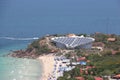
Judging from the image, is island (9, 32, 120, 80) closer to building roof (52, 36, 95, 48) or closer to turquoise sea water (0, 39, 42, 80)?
building roof (52, 36, 95, 48)

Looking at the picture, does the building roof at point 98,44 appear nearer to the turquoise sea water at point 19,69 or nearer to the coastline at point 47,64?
the coastline at point 47,64

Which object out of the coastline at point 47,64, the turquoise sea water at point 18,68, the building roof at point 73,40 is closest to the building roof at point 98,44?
the building roof at point 73,40

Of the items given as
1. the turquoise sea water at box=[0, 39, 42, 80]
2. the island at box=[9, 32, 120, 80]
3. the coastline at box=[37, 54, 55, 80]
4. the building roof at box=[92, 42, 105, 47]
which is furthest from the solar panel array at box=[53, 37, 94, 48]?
the turquoise sea water at box=[0, 39, 42, 80]

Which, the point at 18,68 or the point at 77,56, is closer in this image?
the point at 18,68

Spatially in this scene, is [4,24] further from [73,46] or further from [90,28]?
[73,46]

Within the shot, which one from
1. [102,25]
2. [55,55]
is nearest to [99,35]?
[55,55]

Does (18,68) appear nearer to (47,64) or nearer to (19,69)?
(19,69)

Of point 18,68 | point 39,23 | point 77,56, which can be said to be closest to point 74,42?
point 77,56
